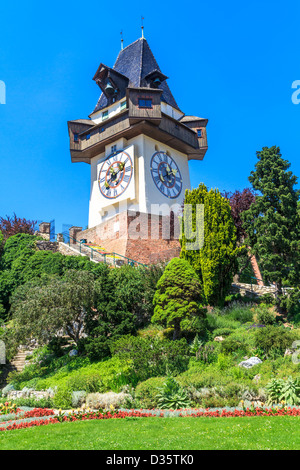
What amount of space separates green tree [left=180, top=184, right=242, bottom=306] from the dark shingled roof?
16446 millimetres

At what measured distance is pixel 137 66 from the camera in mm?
35312

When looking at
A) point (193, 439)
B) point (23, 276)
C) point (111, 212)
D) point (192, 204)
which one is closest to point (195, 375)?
point (193, 439)

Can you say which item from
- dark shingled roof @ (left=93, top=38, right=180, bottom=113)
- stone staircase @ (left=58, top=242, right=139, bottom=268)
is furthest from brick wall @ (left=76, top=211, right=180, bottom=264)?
dark shingled roof @ (left=93, top=38, right=180, bottom=113)

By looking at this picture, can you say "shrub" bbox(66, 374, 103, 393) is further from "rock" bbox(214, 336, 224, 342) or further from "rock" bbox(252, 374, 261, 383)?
"rock" bbox(214, 336, 224, 342)

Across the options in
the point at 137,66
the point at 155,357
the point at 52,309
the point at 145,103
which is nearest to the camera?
the point at 155,357

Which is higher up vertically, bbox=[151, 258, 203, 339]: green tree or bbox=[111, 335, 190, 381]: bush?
bbox=[151, 258, 203, 339]: green tree

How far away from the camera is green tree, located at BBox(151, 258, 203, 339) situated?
15.6 metres

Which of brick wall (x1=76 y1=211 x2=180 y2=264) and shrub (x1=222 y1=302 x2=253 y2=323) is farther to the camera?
brick wall (x1=76 y1=211 x2=180 y2=264)

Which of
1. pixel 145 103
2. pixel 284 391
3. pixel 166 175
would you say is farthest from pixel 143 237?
pixel 284 391

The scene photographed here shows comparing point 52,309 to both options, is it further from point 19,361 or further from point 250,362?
point 250,362

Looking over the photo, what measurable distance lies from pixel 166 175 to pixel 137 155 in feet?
9.31

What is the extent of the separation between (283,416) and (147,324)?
32.6 feet

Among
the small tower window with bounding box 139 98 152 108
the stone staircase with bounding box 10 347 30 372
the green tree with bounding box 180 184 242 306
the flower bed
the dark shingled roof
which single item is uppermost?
the dark shingled roof
